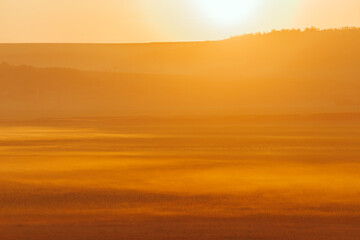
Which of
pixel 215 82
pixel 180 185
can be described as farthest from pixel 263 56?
pixel 180 185

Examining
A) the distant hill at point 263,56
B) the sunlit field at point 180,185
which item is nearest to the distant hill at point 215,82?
the distant hill at point 263,56

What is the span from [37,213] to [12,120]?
19.9m

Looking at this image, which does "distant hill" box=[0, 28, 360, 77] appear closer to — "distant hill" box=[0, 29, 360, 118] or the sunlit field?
"distant hill" box=[0, 29, 360, 118]

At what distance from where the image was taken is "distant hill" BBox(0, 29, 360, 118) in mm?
39031

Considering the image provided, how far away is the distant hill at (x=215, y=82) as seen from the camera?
39031mm

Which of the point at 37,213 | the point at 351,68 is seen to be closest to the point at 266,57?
the point at 351,68

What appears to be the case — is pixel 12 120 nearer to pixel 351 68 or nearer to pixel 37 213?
pixel 37 213

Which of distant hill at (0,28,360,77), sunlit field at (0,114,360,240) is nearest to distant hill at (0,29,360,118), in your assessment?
distant hill at (0,28,360,77)

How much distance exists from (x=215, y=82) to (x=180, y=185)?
36607 millimetres

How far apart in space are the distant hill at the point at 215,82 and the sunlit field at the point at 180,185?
1453 centimetres

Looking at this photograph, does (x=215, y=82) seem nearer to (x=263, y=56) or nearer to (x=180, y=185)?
(x=263, y=56)

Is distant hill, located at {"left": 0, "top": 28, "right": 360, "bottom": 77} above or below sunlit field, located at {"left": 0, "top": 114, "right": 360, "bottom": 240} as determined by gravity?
above

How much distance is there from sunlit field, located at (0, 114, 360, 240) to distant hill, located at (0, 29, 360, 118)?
14531 mm

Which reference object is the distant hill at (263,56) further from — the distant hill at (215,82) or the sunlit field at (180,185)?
the sunlit field at (180,185)
